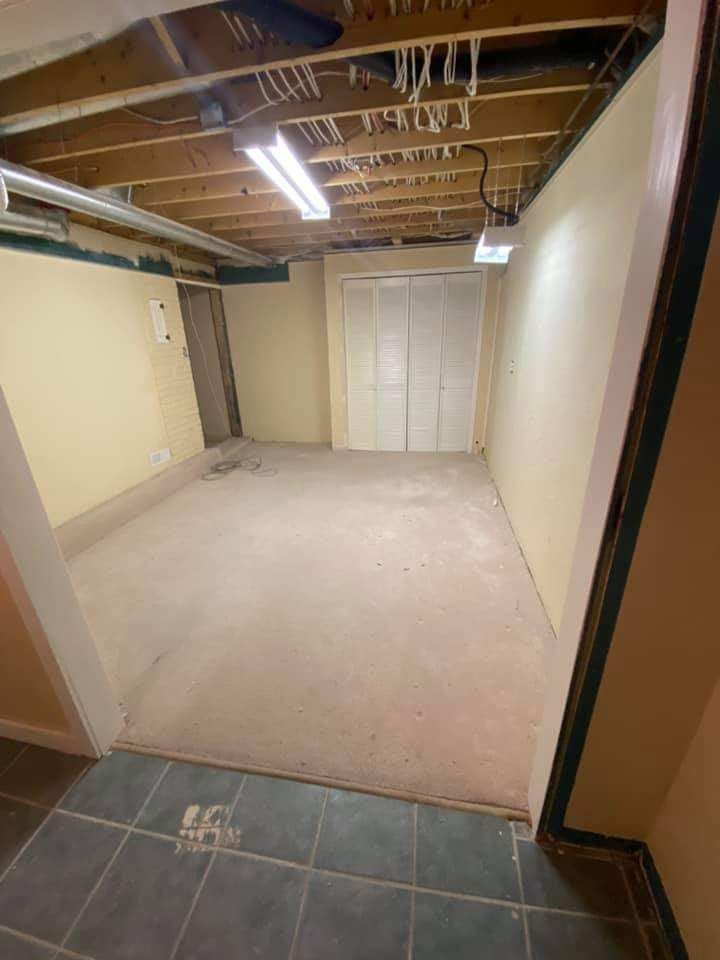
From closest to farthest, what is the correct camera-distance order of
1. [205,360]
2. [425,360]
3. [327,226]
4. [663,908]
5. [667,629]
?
[667,629] → [663,908] → [327,226] → [425,360] → [205,360]

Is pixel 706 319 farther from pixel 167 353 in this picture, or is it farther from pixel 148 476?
pixel 167 353

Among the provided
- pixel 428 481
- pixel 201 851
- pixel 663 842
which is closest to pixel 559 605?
pixel 663 842

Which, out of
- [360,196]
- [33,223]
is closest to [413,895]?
[360,196]

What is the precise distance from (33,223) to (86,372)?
1057mm

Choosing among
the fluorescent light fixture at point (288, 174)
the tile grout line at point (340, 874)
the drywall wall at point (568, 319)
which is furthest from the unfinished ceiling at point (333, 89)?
the tile grout line at point (340, 874)

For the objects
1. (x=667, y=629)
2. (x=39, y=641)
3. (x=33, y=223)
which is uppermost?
(x=33, y=223)

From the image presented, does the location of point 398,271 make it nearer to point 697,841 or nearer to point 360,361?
point 360,361

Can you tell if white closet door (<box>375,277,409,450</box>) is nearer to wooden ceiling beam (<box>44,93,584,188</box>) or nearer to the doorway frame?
the doorway frame

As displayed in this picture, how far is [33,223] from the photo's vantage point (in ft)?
8.32

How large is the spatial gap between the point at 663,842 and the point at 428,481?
309 cm

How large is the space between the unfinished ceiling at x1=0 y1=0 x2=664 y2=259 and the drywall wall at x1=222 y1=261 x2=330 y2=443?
7.59 feet

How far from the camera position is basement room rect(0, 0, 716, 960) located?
3.91 feet

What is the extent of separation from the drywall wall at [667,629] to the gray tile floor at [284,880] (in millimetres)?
218

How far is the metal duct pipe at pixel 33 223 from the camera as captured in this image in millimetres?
2383
